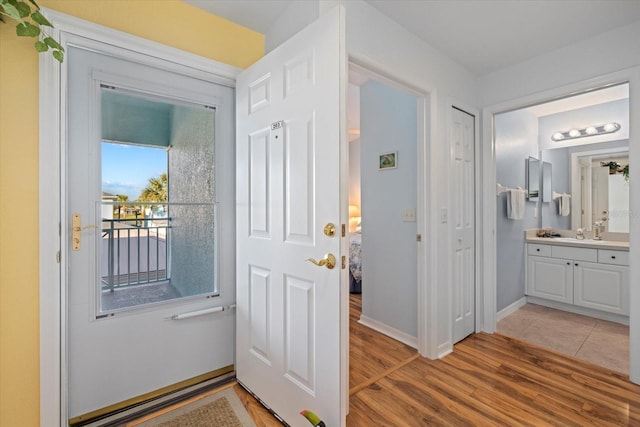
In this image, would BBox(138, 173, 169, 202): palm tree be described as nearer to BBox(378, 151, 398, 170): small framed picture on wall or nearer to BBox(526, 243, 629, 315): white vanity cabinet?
BBox(378, 151, 398, 170): small framed picture on wall

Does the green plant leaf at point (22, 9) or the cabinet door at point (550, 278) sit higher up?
the green plant leaf at point (22, 9)

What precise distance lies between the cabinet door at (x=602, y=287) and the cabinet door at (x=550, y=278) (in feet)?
0.24

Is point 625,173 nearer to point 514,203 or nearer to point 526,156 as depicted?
point 526,156

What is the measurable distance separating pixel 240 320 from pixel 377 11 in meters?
2.24

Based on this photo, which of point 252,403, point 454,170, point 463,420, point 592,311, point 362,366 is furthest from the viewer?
point 592,311

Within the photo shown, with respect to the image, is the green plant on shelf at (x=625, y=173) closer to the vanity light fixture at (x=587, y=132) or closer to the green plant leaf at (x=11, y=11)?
the vanity light fixture at (x=587, y=132)

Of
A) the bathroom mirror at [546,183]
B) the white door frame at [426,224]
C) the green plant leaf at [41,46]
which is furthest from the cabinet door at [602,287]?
the green plant leaf at [41,46]

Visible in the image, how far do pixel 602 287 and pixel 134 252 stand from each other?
14.5 feet

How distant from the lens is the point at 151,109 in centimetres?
178

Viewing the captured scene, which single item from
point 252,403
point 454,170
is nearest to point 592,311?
point 454,170

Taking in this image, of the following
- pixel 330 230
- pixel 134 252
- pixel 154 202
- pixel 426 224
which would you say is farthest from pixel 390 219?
pixel 134 252

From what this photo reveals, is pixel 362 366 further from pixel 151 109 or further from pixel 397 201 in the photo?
pixel 151 109

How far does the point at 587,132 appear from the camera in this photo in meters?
3.60

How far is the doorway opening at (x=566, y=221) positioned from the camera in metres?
3.01
